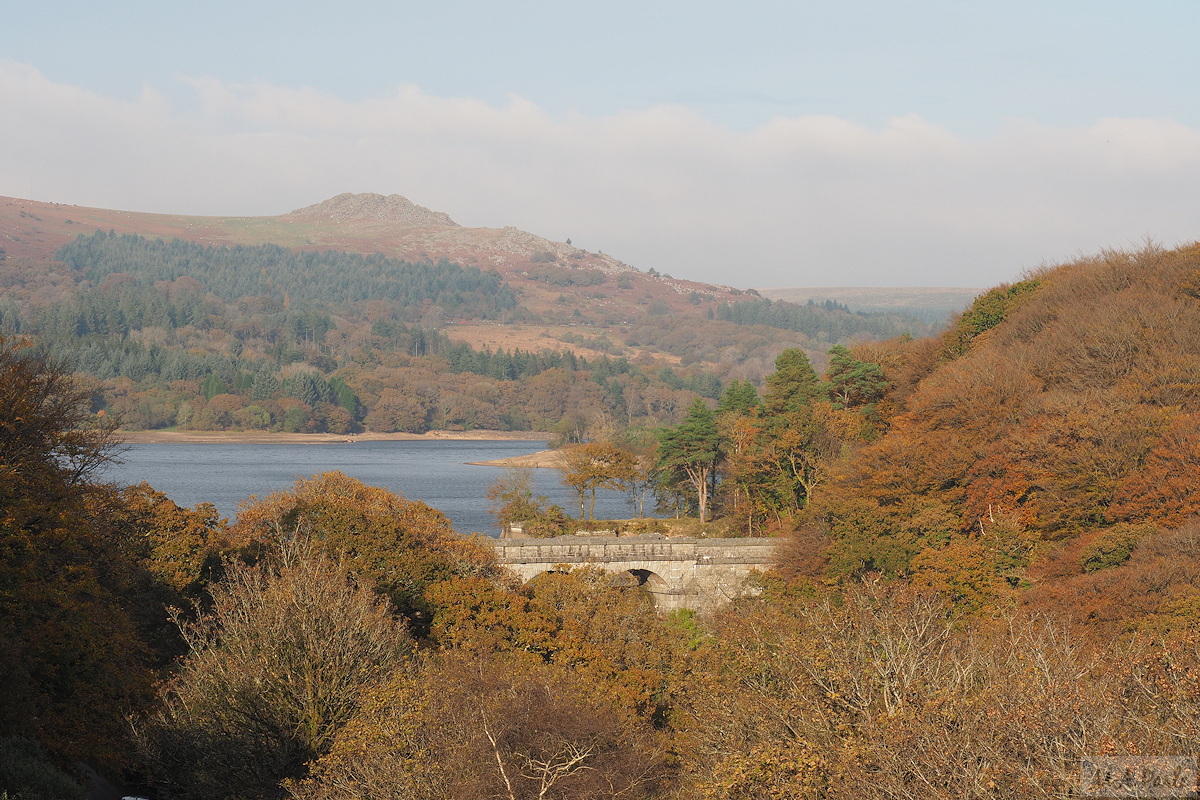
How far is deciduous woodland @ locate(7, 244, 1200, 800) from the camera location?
12680 millimetres

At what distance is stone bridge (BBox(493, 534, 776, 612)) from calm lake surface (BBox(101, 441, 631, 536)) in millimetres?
18604

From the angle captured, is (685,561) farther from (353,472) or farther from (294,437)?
(294,437)

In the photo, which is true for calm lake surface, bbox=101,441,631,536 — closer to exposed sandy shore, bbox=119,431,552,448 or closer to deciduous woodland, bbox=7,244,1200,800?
exposed sandy shore, bbox=119,431,552,448

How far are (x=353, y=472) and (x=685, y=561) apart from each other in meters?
57.2

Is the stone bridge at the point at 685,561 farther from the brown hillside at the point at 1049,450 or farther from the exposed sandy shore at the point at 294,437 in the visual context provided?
the exposed sandy shore at the point at 294,437

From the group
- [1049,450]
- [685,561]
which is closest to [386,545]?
[685,561]

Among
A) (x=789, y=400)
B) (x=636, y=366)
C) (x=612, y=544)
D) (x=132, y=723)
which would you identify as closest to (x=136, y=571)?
(x=132, y=723)

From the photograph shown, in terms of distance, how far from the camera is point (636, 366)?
656ft

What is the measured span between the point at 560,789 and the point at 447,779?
1520mm

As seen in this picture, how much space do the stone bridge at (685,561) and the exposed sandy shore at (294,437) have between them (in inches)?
3569

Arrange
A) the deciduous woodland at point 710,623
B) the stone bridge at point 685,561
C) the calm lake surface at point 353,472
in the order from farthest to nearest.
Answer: the calm lake surface at point 353,472 < the stone bridge at point 685,561 < the deciduous woodland at point 710,623

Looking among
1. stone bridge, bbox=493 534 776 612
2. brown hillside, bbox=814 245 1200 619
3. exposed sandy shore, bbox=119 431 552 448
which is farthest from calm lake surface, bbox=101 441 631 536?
brown hillside, bbox=814 245 1200 619

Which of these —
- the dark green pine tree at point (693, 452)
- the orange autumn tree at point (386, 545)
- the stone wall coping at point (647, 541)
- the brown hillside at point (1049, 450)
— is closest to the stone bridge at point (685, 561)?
the stone wall coping at point (647, 541)

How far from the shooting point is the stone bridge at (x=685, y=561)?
37188 millimetres
